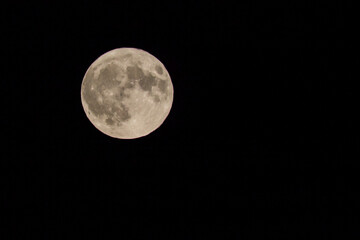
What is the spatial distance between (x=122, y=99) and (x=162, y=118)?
0.97m

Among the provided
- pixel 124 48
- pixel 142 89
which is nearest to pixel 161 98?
pixel 142 89

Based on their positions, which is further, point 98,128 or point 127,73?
point 98,128

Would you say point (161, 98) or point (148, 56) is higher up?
point (148, 56)

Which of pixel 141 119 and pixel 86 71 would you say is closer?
pixel 141 119

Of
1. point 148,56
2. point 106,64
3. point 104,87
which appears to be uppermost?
point 148,56

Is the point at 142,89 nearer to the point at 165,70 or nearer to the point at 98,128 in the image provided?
the point at 165,70

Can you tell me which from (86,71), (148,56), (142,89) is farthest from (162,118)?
(86,71)

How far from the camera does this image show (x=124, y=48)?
210 inches

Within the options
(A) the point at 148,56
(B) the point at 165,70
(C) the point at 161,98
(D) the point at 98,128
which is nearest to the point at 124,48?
(A) the point at 148,56

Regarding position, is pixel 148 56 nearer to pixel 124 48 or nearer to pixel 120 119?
pixel 124 48

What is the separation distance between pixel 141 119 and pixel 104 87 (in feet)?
2.74

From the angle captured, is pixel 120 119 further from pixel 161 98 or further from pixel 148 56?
pixel 148 56

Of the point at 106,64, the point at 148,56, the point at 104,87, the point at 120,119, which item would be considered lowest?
the point at 120,119

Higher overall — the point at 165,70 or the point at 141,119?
the point at 165,70
